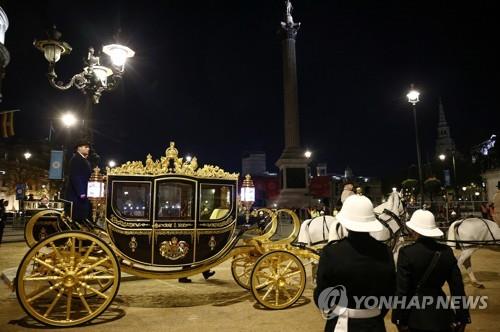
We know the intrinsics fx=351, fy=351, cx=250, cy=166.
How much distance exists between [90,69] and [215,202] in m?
4.76

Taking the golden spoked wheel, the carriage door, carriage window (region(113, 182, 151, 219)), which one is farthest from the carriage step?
the carriage door

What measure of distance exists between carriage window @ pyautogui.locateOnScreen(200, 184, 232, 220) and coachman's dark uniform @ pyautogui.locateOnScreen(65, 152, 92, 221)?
1.88 m

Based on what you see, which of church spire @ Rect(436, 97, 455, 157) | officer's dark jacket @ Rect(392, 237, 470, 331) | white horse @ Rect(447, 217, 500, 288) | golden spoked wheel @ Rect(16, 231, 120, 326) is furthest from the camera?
church spire @ Rect(436, 97, 455, 157)

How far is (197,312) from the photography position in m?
5.39

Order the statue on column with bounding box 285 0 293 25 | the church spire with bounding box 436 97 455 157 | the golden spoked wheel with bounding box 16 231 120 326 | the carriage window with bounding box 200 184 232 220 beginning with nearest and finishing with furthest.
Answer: the golden spoked wheel with bounding box 16 231 120 326 < the carriage window with bounding box 200 184 232 220 < the statue on column with bounding box 285 0 293 25 < the church spire with bounding box 436 97 455 157

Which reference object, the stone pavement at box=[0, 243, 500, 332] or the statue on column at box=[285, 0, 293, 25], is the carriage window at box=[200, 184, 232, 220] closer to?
the stone pavement at box=[0, 243, 500, 332]

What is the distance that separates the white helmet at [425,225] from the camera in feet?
10.3

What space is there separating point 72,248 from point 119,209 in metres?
1.00

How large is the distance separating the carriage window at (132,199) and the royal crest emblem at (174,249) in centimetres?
55

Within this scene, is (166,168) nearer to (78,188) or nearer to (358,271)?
(78,188)

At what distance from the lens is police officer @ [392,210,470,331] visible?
276cm

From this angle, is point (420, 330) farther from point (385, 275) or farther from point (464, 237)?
point (464, 237)

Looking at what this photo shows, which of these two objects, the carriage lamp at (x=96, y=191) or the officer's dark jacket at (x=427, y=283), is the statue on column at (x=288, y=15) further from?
the officer's dark jacket at (x=427, y=283)

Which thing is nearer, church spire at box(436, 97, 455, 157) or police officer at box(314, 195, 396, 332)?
police officer at box(314, 195, 396, 332)
